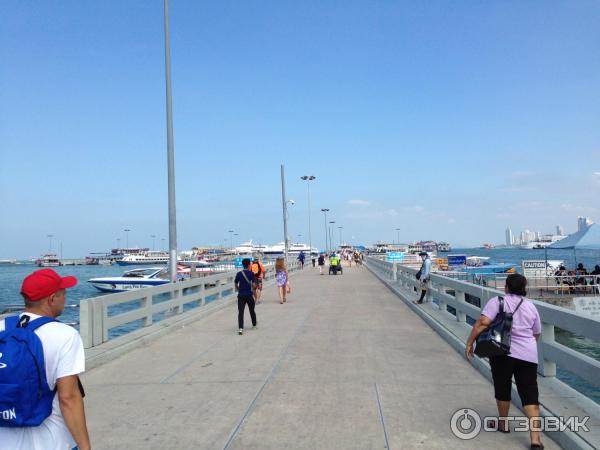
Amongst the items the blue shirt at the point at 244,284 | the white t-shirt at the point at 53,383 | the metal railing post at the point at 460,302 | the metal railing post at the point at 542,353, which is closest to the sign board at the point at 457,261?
the metal railing post at the point at 460,302

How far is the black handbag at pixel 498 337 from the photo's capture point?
485 centimetres

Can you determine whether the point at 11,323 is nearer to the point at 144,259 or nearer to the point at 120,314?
the point at 120,314

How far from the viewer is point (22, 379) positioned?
2477 mm

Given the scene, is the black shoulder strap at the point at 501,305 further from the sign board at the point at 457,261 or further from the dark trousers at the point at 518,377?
the sign board at the point at 457,261

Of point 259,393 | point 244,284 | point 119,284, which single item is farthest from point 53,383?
point 119,284

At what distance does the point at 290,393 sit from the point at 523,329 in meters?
3.13

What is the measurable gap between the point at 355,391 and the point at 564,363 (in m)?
2.54

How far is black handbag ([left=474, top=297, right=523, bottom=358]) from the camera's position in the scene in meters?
4.85

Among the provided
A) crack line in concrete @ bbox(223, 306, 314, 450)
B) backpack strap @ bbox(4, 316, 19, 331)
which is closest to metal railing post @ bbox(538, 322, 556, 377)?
crack line in concrete @ bbox(223, 306, 314, 450)

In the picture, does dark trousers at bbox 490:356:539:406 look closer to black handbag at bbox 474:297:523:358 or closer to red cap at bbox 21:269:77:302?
black handbag at bbox 474:297:523:358

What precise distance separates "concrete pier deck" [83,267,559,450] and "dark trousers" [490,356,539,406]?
47cm

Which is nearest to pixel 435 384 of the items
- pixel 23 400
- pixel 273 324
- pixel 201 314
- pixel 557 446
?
pixel 557 446

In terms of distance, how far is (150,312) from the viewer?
40.4 ft

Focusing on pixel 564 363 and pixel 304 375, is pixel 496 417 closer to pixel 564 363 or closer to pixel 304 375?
pixel 564 363
